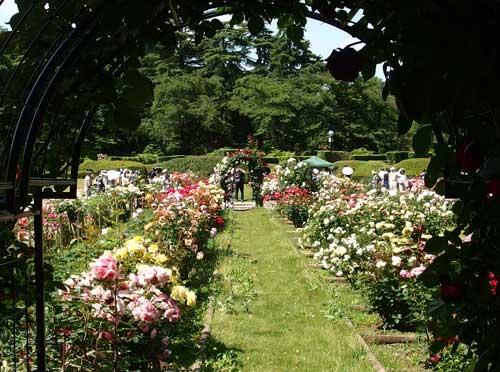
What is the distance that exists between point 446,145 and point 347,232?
610 cm

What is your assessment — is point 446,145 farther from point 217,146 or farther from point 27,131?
point 217,146

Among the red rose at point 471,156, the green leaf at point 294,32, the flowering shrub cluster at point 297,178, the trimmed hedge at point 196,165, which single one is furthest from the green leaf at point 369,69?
the trimmed hedge at point 196,165

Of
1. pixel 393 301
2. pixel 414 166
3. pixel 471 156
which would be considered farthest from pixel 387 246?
pixel 414 166

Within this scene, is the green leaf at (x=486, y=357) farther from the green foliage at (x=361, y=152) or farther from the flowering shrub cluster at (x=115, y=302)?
the green foliage at (x=361, y=152)

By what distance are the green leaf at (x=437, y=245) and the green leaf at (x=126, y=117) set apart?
3.13 ft

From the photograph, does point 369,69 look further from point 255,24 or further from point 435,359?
point 435,359

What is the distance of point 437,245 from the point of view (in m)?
1.48

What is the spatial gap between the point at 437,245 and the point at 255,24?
100 centimetres

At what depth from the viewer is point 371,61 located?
4.17ft

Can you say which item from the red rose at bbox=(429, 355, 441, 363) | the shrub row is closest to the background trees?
the shrub row

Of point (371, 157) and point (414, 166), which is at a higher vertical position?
point (371, 157)

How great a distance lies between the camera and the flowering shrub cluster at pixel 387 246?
4777mm

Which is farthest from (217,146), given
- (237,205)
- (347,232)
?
(347,232)

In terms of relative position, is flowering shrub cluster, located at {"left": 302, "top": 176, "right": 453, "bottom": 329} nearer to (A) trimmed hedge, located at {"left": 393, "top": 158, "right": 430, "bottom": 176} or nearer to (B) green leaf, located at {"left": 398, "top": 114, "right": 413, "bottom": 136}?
(B) green leaf, located at {"left": 398, "top": 114, "right": 413, "bottom": 136}
